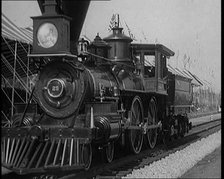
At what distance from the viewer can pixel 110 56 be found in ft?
34.2

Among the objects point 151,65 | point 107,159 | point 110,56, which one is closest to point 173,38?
point 151,65

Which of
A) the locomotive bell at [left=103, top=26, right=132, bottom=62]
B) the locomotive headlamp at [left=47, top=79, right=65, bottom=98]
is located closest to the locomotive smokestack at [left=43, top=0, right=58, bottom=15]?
the locomotive headlamp at [left=47, top=79, right=65, bottom=98]

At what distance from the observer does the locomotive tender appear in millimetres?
6605

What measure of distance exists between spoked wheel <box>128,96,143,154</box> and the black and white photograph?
1.1 inches

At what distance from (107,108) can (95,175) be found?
1.33 m

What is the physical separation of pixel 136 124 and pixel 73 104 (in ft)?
9.57

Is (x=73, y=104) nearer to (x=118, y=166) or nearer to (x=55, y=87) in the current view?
(x=55, y=87)

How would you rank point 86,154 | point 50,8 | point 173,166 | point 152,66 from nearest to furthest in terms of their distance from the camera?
point 50,8, point 86,154, point 173,166, point 152,66

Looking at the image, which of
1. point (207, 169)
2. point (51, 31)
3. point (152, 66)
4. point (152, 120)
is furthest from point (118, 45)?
point (207, 169)

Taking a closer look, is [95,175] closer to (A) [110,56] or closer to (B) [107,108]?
(B) [107,108]

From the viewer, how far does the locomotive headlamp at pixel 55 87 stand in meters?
7.52

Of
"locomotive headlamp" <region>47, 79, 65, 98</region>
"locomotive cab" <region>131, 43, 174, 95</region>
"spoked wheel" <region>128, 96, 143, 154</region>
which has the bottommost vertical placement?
"spoked wheel" <region>128, 96, 143, 154</region>

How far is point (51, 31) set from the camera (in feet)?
22.7

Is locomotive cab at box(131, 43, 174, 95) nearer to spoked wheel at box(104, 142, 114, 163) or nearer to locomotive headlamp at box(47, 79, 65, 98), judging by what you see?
spoked wheel at box(104, 142, 114, 163)
